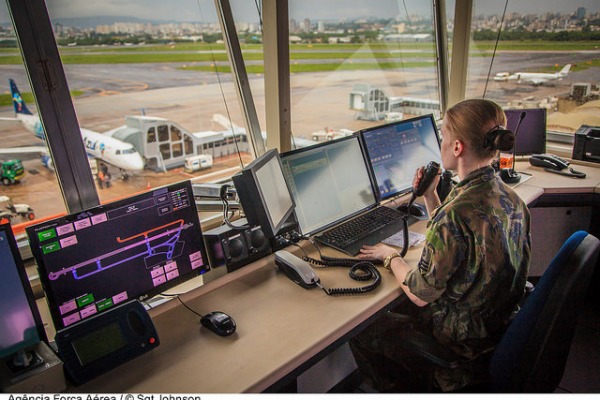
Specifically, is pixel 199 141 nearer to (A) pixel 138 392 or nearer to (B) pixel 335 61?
(B) pixel 335 61

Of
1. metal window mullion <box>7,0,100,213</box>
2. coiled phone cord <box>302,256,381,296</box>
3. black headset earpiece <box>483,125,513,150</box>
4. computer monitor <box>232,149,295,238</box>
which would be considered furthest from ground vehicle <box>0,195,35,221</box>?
black headset earpiece <box>483,125,513,150</box>

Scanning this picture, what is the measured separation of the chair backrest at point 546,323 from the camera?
1257mm

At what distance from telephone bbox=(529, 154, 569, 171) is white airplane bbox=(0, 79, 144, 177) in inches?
102

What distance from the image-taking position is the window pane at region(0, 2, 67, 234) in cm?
174

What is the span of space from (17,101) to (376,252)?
1607 mm

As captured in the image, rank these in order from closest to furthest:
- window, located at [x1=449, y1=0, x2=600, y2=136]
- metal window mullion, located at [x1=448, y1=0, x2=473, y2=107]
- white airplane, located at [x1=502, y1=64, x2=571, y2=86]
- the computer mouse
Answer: the computer mouse, window, located at [x1=449, y1=0, x2=600, y2=136], white airplane, located at [x1=502, y1=64, x2=571, y2=86], metal window mullion, located at [x1=448, y1=0, x2=473, y2=107]

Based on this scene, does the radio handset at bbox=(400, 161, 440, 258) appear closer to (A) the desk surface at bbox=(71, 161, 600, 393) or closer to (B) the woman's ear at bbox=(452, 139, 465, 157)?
(A) the desk surface at bbox=(71, 161, 600, 393)

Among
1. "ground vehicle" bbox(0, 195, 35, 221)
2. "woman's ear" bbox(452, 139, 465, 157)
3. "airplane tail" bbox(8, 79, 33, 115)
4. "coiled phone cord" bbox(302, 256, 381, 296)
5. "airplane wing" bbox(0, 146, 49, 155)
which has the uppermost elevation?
"airplane tail" bbox(8, 79, 33, 115)

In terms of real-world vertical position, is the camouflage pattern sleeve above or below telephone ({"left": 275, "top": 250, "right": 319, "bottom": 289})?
above

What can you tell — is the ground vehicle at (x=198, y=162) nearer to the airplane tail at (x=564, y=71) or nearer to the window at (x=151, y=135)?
the window at (x=151, y=135)

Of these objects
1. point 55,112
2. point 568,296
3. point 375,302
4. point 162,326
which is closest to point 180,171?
point 55,112

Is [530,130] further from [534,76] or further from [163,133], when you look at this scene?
[163,133]

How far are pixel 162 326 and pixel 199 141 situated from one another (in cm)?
155

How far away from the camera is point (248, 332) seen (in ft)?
4.53
